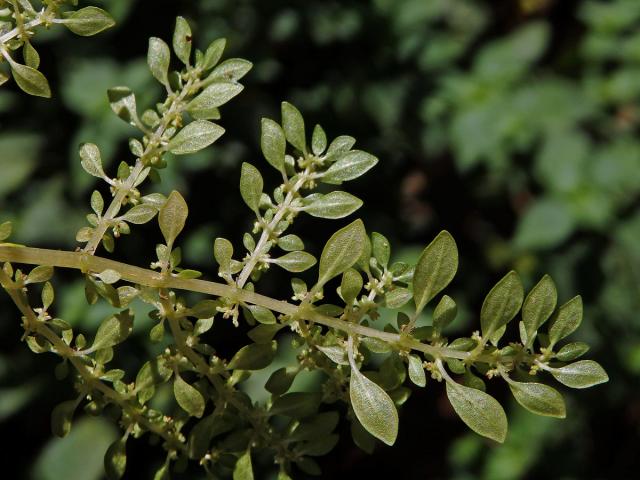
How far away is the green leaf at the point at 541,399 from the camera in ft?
2.67

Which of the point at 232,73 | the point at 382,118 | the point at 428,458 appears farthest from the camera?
the point at 428,458

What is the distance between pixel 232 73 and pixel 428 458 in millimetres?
1702

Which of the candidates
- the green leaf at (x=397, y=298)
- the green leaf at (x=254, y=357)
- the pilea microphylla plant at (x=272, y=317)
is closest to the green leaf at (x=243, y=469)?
the pilea microphylla plant at (x=272, y=317)

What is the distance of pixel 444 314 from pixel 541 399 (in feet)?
0.37

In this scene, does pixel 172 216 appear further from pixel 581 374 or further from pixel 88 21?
pixel 581 374

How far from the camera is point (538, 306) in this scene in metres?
0.83

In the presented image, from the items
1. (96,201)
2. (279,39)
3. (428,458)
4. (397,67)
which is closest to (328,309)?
(96,201)

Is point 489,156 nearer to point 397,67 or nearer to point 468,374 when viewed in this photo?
point 397,67

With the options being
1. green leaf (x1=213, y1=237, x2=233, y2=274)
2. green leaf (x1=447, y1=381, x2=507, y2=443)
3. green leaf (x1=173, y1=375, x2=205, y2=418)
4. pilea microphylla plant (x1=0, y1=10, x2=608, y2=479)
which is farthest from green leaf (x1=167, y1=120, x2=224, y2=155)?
green leaf (x1=447, y1=381, x2=507, y2=443)

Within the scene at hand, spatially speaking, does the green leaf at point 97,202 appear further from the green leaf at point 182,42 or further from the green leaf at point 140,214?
the green leaf at point 182,42

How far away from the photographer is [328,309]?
2.70 ft

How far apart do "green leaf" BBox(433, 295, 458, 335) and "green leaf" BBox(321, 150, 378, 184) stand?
0.17m

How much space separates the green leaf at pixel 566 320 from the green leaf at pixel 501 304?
0.04 metres

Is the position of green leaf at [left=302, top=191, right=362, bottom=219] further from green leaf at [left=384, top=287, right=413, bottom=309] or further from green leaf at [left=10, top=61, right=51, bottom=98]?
green leaf at [left=10, top=61, right=51, bottom=98]
